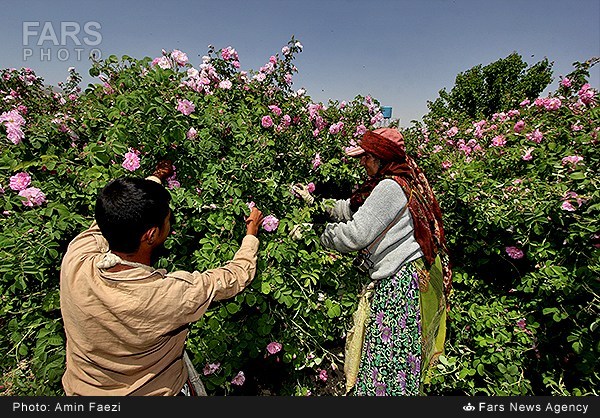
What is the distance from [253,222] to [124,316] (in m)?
0.67

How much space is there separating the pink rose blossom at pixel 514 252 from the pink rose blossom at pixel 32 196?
3.01m

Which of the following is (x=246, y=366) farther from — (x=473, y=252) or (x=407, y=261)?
(x=473, y=252)

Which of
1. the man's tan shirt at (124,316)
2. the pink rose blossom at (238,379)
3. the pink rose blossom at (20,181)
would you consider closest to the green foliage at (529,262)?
the pink rose blossom at (238,379)

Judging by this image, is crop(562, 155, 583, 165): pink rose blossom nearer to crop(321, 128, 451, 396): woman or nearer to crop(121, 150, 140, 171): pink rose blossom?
crop(321, 128, 451, 396): woman

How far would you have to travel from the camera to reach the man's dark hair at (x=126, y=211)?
1.01m

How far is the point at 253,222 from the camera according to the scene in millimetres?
1534

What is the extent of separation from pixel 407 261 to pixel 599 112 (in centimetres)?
192

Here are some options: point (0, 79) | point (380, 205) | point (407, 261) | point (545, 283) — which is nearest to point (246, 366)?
point (407, 261)

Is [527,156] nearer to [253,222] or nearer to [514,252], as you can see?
[514,252]

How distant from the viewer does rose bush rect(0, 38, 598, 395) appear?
165cm

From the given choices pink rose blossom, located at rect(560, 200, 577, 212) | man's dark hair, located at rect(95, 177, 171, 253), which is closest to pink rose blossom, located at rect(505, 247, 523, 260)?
pink rose blossom, located at rect(560, 200, 577, 212)

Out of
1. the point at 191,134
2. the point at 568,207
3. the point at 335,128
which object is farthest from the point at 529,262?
the point at 191,134

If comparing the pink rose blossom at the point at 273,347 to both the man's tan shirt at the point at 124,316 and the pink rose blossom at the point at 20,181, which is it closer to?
the man's tan shirt at the point at 124,316

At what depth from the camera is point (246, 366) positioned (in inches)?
108
